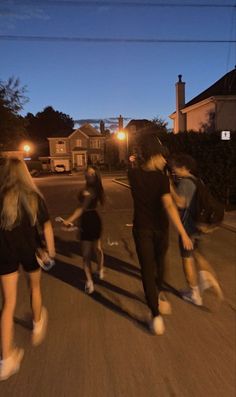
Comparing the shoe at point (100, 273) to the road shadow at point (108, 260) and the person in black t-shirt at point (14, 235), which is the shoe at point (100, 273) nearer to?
the road shadow at point (108, 260)

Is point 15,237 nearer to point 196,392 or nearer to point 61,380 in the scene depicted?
point 61,380

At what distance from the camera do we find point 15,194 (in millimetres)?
3838

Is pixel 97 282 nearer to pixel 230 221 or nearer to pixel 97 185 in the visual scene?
pixel 97 185

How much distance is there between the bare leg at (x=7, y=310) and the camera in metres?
3.74

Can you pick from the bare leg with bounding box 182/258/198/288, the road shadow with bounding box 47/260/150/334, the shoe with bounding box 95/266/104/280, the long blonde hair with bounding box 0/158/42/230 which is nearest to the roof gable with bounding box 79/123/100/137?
the road shadow with bounding box 47/260/150/334

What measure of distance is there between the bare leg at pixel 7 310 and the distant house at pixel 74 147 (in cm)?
7500

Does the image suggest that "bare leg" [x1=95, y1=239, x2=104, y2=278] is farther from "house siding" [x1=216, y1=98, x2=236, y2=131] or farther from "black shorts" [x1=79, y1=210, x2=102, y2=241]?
"house siding" [x1=216, y1=98, x2=236, y2=131]

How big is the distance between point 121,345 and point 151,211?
1.33 m

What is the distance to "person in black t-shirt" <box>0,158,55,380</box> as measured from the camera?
3.75m

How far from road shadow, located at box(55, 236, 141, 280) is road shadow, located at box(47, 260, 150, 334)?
563 millimetres

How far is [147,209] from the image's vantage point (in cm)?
445

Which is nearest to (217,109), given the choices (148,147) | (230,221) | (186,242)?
(230,221)

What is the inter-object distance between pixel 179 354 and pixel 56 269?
12.3 feet

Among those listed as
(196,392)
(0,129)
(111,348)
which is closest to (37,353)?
(111,348)
